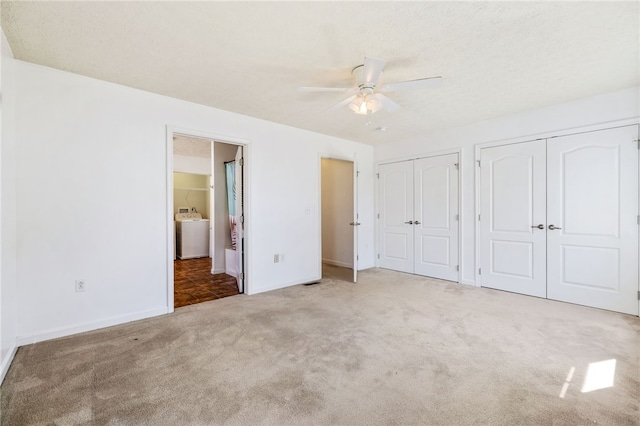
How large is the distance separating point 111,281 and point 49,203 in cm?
89

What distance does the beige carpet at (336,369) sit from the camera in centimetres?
163

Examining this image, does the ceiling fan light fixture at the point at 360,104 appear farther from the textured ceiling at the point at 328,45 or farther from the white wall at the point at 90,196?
the white wall at the point at 90,196

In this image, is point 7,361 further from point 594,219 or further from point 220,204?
point 594,219

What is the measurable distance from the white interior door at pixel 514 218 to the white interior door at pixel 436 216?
41 cm

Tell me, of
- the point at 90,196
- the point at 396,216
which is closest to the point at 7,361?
the point at 90,196

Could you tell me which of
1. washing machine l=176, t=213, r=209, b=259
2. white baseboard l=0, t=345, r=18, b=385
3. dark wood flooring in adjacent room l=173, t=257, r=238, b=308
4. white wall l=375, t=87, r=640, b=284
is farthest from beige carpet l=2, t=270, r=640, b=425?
washing machine l=176, t=213, r=209, b=259

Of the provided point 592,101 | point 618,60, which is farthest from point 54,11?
point 592,101

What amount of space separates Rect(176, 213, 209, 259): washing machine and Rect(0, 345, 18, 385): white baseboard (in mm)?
4506

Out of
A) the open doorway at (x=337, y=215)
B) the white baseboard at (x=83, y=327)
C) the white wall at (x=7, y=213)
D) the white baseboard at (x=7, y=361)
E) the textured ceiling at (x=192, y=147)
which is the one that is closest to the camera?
the white baseboard at (x=7, y=361)

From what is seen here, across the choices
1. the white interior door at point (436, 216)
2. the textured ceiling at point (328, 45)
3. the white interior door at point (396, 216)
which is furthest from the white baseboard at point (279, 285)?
the textured ceiling at point (328, 45)

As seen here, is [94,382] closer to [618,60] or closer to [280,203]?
[280,203]

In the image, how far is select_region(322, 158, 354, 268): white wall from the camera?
569 cm

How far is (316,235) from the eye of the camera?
466cm

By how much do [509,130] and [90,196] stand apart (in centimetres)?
507
